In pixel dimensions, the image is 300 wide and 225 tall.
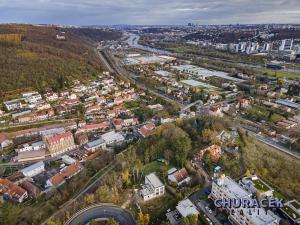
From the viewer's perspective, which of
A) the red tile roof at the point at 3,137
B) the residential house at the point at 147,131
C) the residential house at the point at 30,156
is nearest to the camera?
the residential house at the point at 30,156

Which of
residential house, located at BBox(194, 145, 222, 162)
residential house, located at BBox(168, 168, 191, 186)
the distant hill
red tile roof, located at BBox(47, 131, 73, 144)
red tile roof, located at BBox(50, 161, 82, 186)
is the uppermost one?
the distant hill

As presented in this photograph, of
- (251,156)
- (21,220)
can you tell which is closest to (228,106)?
(251,156)

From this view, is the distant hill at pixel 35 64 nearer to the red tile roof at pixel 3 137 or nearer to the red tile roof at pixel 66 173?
the red tile roof at pixel 3 137

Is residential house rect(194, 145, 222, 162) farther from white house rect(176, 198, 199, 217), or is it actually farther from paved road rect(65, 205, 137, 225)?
paved road rect(65, 205, 137, 225)

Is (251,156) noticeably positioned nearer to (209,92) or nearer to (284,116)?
(284,116)

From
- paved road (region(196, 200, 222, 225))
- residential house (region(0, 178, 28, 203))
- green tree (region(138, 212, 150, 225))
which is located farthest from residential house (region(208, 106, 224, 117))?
residential house (region(0, 178, 28, 203))

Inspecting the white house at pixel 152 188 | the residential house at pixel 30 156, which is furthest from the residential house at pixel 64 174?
the white house at pixel 152 188

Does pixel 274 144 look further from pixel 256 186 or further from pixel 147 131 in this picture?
pixel 147 131
